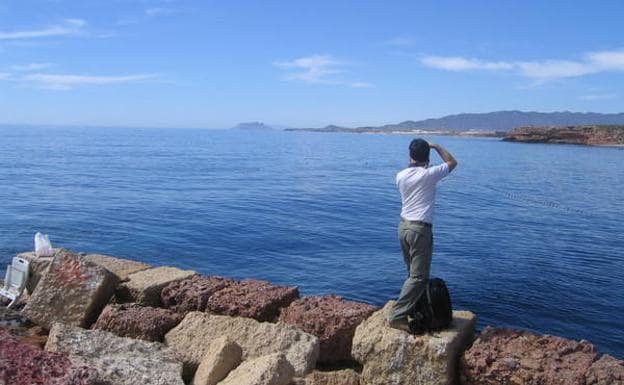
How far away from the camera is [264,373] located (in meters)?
5.46

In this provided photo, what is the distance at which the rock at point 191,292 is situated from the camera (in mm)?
7940

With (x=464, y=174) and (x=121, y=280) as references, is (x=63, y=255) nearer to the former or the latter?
(x=121, y=280)

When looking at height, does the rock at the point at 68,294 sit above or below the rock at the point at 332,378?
above

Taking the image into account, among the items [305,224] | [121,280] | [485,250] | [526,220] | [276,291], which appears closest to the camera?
[276,291]

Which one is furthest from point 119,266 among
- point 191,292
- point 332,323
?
point 332,323

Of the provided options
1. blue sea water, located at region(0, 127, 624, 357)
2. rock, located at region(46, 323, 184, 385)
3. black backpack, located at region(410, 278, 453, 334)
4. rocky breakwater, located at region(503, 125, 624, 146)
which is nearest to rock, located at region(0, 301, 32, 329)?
rock, located at region(46, 323, 184, 385)

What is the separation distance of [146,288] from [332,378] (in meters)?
3.38

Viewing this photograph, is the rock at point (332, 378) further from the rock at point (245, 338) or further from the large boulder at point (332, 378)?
the rock at point (245, 338)

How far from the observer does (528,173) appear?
54.3 meters

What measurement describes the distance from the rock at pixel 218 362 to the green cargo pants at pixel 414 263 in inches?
69.9

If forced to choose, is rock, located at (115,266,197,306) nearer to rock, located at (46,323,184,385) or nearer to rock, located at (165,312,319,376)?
rock, located at (165,312,319,376)

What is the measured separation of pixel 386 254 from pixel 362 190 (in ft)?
59.6

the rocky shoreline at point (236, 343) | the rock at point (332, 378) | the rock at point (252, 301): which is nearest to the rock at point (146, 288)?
the rocky shoreline at point (236, 343)

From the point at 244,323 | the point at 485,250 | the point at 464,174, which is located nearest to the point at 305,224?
the point at 485,250
